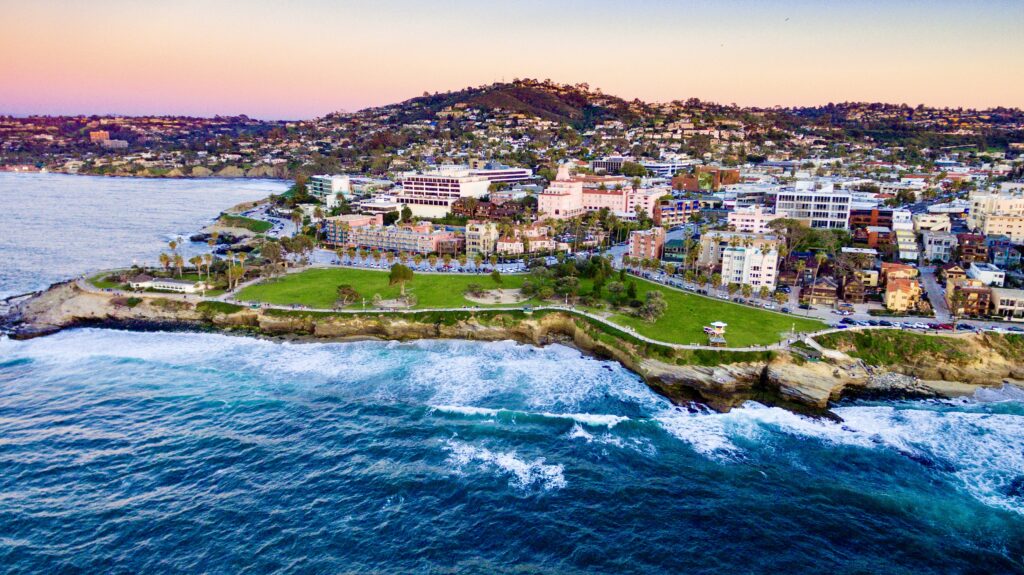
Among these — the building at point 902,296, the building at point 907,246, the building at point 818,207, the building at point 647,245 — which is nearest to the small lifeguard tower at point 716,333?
the building at point 902,296

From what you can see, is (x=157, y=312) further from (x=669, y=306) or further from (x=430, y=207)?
(x=430, y=207)

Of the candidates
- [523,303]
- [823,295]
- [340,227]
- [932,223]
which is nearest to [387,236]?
[340,227]

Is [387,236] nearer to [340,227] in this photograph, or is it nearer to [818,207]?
[340,227]

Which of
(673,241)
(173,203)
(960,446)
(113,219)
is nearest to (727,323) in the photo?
(960,446)

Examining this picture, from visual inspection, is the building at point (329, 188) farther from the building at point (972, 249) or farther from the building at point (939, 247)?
the building at point (972, 249)

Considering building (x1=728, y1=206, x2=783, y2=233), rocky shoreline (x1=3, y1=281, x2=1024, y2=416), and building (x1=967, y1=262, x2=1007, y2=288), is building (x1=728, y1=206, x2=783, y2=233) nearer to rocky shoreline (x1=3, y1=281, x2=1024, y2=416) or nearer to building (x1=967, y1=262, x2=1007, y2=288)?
building (x1=967, y1=262, x2=1007, y2=288)

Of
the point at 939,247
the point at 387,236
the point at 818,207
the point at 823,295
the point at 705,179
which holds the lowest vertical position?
the point at 823,295
